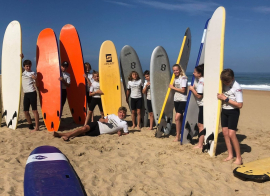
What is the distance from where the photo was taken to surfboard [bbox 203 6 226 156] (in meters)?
3.72

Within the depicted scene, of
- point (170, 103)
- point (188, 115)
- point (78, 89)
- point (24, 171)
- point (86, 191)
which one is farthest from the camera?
point (78, 89)

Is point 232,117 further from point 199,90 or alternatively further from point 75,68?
point 75,68

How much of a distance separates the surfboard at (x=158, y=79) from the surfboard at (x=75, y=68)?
160 cm

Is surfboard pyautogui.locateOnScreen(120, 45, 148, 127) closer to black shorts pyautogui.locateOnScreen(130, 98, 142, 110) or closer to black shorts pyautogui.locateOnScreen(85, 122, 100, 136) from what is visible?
black shorts pyautogui.locateOnScreen(130, 98, 142, 110)

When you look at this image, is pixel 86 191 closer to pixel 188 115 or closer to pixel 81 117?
pixel 188 115

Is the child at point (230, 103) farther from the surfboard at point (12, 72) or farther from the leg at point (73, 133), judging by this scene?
the surfboard at point (12, 72)

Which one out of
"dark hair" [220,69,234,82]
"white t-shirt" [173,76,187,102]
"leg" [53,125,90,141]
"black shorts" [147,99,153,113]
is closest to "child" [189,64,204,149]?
"white t-shirt" [173,76,187,102]

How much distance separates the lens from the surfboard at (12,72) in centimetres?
520

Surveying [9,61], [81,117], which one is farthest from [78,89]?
[9,61]

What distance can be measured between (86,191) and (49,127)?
285 cm

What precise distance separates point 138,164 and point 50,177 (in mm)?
1272

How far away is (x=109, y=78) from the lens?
5871 mm

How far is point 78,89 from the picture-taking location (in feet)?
19.2

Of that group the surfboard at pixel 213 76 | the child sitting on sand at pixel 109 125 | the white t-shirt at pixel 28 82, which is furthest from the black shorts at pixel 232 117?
the white t-shirt at pixel 28 82
